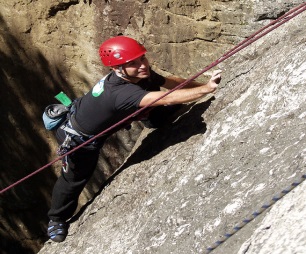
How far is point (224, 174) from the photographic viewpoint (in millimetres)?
4445

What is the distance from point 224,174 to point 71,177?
177cm

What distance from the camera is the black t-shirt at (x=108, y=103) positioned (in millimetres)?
4977

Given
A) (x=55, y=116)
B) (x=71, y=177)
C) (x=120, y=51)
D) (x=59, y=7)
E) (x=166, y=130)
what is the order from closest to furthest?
(x=120, y=51)
(x=55, y=116)
(x=71, y=177)
(x=166, y=130)
(x=59, y=7)

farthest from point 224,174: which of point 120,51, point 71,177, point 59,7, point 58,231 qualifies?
point 59,7

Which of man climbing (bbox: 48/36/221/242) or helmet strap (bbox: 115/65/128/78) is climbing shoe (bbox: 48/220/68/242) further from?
helmet strap (bbox: 115/65/128/78)

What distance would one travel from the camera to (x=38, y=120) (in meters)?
7.88

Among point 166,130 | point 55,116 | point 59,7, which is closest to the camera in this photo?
point 55,116

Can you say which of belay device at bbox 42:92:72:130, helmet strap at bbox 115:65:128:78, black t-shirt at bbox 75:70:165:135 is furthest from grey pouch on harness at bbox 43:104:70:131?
helmet strap at bbox 115:65:128:78

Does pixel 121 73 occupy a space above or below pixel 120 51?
below

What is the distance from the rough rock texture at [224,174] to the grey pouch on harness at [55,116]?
2.58ft

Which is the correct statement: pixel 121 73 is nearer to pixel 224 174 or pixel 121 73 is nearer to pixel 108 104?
pixel 108 104

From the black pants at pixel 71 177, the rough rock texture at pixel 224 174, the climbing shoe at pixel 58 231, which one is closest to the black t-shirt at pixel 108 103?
the black pants at pixel 71 177

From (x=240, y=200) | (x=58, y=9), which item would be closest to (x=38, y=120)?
(x=58, y=9)

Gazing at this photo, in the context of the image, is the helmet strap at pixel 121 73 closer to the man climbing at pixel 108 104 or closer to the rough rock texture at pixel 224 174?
the man climbing at pixel 108 104
